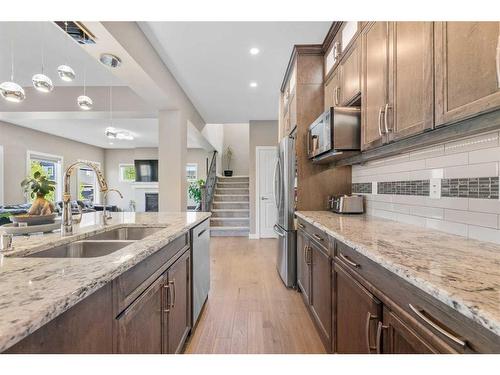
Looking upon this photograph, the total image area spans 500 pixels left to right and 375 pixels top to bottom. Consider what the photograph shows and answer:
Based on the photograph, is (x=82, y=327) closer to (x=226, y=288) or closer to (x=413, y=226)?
(x=413, y=226)

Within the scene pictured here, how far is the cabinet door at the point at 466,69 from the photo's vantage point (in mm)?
945

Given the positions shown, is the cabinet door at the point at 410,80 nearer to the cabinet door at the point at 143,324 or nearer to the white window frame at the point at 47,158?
the cabinet door at the point at 143,324

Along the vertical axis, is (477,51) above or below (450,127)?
above

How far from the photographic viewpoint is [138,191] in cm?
1022

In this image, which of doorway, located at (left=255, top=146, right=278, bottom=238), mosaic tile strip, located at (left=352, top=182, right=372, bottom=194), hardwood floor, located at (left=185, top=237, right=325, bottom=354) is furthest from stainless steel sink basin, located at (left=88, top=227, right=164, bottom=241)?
doorway, located at (left=255, top=146, right=278, bottom=238)

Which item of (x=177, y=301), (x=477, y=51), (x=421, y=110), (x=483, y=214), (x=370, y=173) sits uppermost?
(x=477, y=51)

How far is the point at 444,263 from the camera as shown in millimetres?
934

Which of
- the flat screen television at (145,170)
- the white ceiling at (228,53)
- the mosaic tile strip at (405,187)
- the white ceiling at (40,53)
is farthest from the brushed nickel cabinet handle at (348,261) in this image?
the flat screen television at (145,170)

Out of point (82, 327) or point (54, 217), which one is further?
point (54, 217)

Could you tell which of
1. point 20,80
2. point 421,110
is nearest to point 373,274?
point 421,110

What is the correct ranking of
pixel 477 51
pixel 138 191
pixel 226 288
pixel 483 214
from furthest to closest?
pixel 138 191 < pixel 226 288 < pixel 483 214 < pixel 477 51

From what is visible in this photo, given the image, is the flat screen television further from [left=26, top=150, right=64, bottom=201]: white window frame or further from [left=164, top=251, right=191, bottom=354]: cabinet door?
[left=164, top=251, right=191, bottom=354]: cabinet door

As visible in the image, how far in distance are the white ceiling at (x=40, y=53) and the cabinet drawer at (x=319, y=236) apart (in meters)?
2.77
